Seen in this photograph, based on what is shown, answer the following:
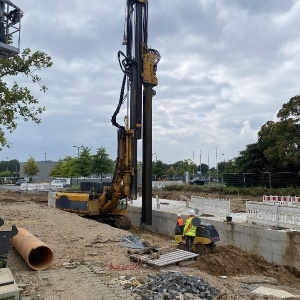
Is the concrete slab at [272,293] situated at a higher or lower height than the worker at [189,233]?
lower

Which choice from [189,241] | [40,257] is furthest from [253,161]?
[40,257]

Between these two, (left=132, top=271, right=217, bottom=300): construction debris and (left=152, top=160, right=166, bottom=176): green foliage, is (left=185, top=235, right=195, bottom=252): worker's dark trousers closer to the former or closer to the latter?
(left=132, top=271, right=217, bottom=300): construction debris

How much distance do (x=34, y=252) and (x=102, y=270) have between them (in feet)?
5.41

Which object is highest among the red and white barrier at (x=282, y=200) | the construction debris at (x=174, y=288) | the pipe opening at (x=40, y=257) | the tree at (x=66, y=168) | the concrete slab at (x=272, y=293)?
the tree at (x=66, y=168)

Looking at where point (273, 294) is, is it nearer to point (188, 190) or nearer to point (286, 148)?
point (286, 148)

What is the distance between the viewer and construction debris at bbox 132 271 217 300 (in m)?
6.27

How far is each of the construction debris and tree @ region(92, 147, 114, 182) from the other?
36.0 m

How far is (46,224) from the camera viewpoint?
13625 mm

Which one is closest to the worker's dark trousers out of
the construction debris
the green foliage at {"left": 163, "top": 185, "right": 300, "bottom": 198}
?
the construction debris

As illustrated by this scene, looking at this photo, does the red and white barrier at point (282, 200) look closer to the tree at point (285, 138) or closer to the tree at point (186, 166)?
the tree at point (285, 138)

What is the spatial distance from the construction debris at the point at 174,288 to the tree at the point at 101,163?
36032 mm

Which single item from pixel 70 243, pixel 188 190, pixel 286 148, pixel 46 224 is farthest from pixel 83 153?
pixel 70 243

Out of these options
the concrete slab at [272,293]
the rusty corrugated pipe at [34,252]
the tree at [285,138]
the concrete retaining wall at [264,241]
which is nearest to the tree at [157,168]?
the tree at [285,138]

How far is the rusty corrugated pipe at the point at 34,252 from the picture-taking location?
26.0 ft
